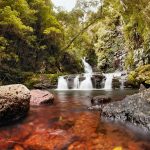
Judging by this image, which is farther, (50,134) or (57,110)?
(57,110)

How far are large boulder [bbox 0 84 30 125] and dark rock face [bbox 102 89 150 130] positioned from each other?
217 cm

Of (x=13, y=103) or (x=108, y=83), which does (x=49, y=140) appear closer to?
(x=13, y=103)

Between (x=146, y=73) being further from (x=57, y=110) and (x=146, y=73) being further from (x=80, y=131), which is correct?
(x=80, y=131)

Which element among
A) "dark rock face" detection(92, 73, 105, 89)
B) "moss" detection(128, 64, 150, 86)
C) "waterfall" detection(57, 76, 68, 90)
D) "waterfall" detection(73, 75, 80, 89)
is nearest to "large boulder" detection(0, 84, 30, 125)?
"moss" detection(128, 64, 150, 86)

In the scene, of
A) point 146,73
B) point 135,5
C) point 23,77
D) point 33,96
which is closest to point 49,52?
point 23,77

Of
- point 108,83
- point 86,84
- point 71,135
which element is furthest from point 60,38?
point 71,135

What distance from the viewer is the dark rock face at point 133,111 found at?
518 centimetres

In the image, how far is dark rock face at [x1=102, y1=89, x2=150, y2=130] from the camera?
5176mm

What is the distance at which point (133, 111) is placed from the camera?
5547mm

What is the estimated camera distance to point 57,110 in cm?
777

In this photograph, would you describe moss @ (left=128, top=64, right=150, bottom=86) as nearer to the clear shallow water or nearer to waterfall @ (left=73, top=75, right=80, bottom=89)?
waterfall @ (left=73, top=75, right=80, bottom=89)

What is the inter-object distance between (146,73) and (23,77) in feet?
32.1

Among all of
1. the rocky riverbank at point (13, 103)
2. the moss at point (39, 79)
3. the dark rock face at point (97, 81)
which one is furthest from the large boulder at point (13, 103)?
the moss at point (39, 79)

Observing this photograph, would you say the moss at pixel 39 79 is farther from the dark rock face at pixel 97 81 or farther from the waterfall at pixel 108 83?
the waterfall at pixel 108 83
